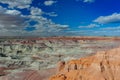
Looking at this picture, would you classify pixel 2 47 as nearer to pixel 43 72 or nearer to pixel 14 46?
pixel 14 46

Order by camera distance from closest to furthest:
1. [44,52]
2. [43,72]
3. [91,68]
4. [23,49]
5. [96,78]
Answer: [96,78] < [91,68] < [43,72] < [44,52] < [23,49]

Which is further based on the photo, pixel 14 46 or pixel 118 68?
pixel 14 46

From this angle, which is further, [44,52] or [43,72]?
[44,52]

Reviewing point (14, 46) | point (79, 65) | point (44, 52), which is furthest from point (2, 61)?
point (79, 65)

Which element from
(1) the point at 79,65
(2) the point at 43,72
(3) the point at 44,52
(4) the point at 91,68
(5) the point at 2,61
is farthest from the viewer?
(3) the point at 44,52

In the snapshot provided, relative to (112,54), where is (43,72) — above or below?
below

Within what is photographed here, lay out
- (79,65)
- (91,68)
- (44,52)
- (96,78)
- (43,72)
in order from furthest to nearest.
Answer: (44,52) < (43,72) < (79,65) < (91,68) < (96,78)

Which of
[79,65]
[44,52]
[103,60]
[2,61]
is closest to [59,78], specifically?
[103,60]

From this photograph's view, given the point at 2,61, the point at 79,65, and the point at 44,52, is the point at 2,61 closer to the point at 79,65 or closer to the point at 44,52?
the point at 44,52

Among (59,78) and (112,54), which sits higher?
(112,54)
